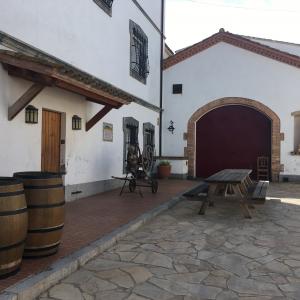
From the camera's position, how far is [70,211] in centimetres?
750

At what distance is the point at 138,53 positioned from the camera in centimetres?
1330

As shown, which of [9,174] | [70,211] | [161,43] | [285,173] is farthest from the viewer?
[161,43]

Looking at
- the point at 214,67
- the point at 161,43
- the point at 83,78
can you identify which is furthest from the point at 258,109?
the point at 83,78

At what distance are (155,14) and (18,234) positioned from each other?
42.4 ft

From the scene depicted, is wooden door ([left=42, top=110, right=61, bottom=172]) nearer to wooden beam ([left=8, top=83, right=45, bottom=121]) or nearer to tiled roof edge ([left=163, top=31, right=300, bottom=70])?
wooden beam ([left=8, top=83, right=45, bottom=121])

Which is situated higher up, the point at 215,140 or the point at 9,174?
the point at 215,140

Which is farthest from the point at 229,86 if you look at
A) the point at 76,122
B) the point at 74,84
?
the point at 74,84

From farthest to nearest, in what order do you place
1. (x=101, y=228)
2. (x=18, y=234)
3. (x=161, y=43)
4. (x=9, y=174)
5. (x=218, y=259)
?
(x=161, y=43)
(x=9, y=174)
(x=101, y=228)
(x=218, y=259)
(x=18, y=234)

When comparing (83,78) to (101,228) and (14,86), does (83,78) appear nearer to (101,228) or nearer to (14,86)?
(14,86)

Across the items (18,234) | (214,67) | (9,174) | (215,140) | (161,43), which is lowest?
(18,234)

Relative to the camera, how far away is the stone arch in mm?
15008

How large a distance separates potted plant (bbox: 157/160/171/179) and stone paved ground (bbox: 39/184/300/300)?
7.39 metres

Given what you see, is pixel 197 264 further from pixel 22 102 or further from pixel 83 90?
pixel 83 90

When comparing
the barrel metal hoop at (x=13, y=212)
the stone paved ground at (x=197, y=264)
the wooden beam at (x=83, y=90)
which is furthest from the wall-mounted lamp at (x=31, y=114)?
the barrel metal hoop at (x=13, y=212)
